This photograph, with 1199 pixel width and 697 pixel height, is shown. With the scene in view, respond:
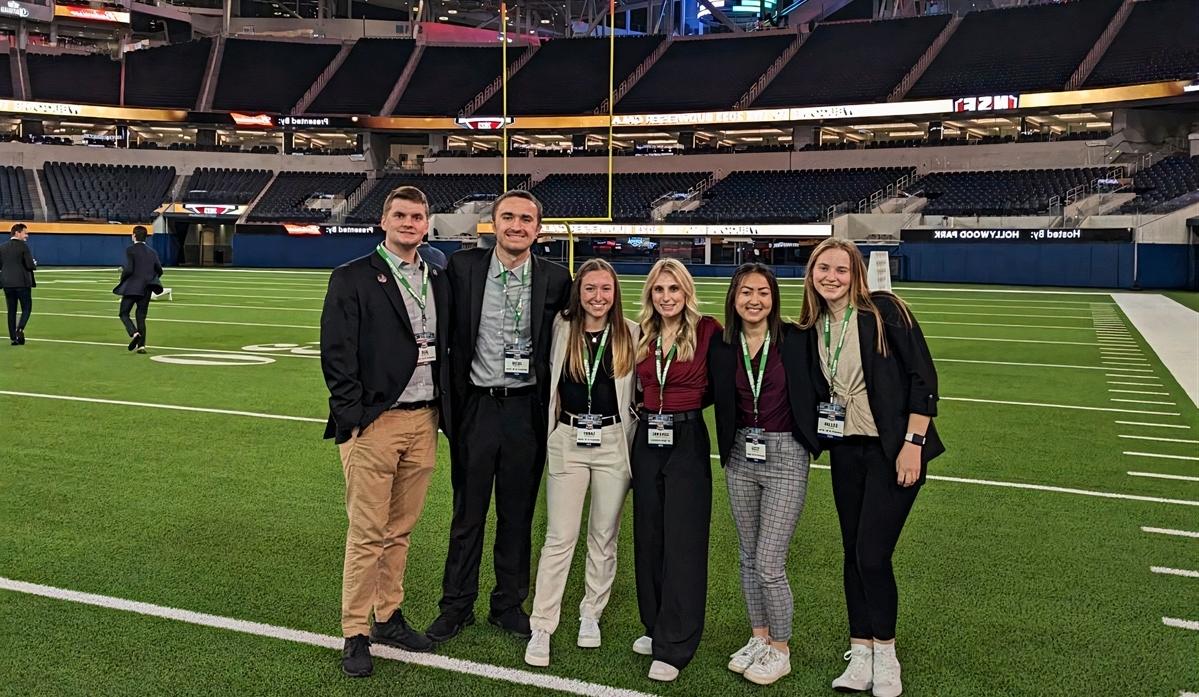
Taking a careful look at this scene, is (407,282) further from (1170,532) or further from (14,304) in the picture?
(14,304)

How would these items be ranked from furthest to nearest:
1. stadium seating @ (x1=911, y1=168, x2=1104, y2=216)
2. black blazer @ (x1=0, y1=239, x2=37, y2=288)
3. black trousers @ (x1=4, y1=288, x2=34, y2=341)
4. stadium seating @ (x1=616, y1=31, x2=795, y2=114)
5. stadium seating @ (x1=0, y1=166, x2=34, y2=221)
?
1. stadium seating @ (x1=616, y1=31, x2=795, y2=114)
2. stadium seating @ (x1=0, y1=166, x2=34, y2=221)
3. stadium seating @ (x1=911, y1=168, x2=1104, y2=216)
4. black trousers @ (x1=4, y1=288, x2=34, y2=341)
5. black blazer @ (x1=0, y1=239, x2=37, y2=288)

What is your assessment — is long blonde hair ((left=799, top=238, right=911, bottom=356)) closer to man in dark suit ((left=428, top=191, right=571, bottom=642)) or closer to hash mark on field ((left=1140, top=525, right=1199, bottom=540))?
man in dark suit ((left=428, top=191, right=571, bottom=642))

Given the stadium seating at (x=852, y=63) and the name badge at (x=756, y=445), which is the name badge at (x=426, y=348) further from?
the stadium seating at (x=852, y=63)

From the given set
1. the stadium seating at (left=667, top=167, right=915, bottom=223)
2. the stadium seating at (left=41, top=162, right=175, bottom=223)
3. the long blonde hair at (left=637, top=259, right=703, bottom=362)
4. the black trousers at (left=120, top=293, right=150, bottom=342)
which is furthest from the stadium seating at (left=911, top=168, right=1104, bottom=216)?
the long blonde hair at (left=637, top=259, right=703, bottom=362)

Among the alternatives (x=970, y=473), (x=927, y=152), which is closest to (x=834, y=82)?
(x=927, y=152)

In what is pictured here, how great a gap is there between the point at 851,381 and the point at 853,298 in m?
0.32

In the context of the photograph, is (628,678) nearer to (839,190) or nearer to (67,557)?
(67,557)

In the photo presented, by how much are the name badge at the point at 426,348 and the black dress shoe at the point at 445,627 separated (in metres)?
1.07

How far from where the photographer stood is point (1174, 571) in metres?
5.05

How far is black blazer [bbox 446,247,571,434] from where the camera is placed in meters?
4.16

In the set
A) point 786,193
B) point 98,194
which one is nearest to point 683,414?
point 786,193

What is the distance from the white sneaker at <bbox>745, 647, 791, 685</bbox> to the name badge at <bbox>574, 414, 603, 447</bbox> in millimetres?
1028

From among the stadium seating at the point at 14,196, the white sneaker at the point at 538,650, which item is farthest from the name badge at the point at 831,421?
the stadium seating at the point at 14,196

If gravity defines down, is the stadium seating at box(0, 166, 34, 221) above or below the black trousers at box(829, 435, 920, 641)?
above
